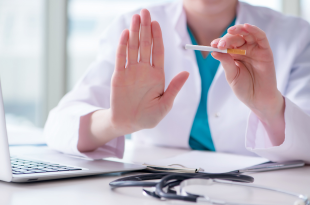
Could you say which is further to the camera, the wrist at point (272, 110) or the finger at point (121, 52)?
the wrist at point (272, 110)

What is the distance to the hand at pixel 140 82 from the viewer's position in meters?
0.62

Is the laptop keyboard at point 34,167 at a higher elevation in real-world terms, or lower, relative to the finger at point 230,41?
lower

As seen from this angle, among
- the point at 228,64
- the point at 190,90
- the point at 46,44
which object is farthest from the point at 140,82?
the point at 46,44

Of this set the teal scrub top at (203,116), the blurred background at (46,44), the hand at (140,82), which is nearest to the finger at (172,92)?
the hand at (140,82)

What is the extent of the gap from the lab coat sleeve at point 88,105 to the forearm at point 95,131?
1 centimetres

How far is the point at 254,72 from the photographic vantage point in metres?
0.69

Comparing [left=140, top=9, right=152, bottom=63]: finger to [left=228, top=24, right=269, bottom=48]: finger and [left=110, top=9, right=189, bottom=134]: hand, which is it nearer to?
[left=110, top=9, right=189, bottom=134]: hand

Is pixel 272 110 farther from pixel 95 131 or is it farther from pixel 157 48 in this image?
pixel 95 131

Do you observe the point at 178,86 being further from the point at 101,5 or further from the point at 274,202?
the point at 101,5

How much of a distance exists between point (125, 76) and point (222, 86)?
49cm

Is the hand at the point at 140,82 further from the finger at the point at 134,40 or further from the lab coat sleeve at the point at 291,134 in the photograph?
the lab coat sleeve at the point at 291,134

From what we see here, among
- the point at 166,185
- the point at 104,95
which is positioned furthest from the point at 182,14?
the point at 166,185

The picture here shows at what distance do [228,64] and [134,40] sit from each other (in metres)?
0.19

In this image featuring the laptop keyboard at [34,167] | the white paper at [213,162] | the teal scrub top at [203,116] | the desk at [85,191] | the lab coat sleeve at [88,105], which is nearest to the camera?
the desk at [85,191]
